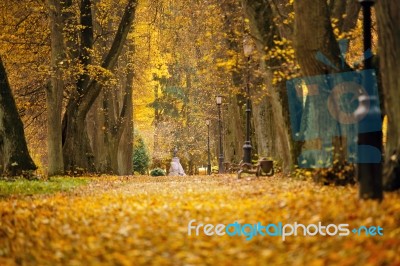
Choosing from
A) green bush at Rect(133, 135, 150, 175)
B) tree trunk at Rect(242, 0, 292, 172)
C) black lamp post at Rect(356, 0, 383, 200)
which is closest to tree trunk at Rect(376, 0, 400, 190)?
black lamp post at Rect(356, 0, 383, 200)

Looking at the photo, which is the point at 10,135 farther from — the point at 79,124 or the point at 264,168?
the point at 264,168

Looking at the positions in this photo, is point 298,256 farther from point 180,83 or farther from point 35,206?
point 180,83

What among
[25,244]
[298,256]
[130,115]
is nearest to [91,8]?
[130,115]

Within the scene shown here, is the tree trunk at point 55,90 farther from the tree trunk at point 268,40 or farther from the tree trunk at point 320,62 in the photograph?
the tree trunk at point 320,62

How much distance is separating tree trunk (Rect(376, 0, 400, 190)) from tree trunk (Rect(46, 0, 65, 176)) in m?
15.1

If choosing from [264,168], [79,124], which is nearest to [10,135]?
[79,124]

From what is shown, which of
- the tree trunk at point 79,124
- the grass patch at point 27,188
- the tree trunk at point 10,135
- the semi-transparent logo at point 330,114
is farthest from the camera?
the tree trunk at point 79,124

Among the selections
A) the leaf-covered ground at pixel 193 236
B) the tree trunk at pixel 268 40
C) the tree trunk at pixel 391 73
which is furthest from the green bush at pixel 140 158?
the tree trunk at pixel 391 73

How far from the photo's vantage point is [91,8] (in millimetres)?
26328

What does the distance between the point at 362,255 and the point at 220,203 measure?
14.0 feet

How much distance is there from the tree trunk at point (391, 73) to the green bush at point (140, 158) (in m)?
40.9

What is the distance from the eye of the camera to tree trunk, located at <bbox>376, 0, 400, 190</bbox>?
8.54m

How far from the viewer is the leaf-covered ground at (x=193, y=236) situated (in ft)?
18.5

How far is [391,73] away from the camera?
866 centimetres
